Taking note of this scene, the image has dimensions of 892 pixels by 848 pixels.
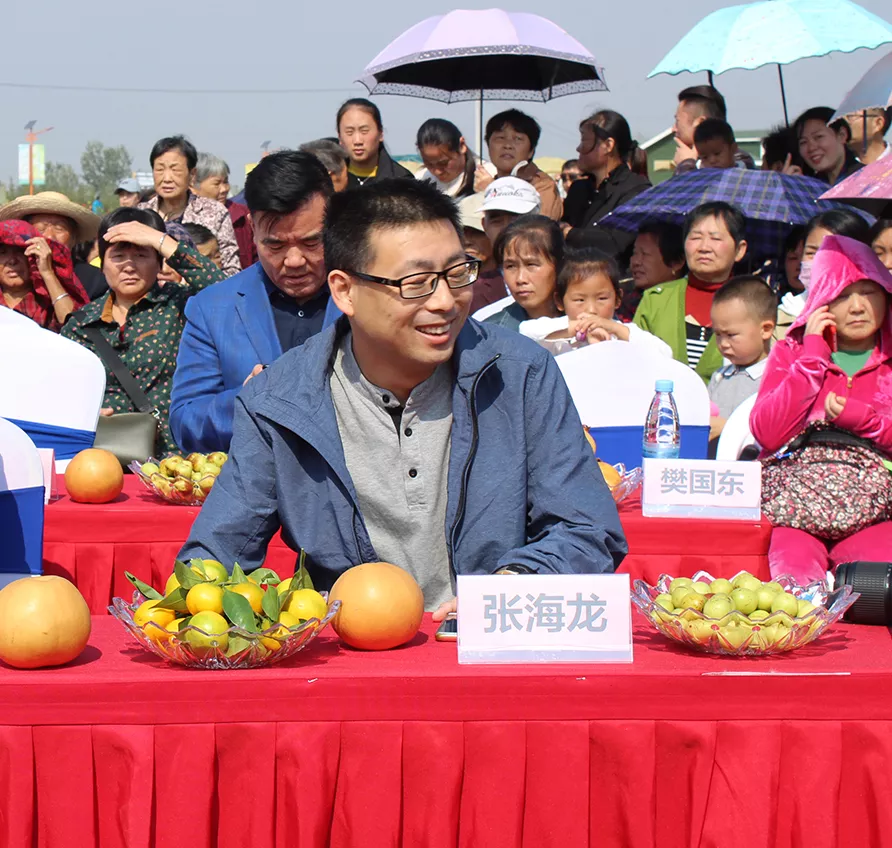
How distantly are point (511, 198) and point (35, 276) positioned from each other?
7.59 ft

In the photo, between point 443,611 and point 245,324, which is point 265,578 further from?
point 245,324

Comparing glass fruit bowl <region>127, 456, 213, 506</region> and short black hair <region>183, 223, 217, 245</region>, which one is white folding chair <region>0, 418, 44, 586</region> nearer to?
glass fruit bowl <region>127, 456, 213, 506</region>

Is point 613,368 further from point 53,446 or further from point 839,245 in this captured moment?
point 53,446

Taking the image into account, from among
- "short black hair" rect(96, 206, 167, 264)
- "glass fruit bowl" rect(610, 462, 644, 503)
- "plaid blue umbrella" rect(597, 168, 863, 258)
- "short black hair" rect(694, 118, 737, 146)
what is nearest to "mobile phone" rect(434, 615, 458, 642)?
"glass fruit bowl" rect(610, 462, 644, 503)

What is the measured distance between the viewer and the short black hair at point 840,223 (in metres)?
4.87

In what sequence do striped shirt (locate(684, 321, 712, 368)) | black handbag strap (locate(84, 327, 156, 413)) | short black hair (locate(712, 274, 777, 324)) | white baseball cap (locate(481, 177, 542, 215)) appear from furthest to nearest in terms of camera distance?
1. white baseball cap (locate(481, 177, 542, 215))
2. striped shirt (locate(684, 321, 712, 368))
3. black handbag strap (locate(84, 327, 156, 413))
4. short black hair (locate(712, 274, 777, 324))

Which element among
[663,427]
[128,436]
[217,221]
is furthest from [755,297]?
[217,221]

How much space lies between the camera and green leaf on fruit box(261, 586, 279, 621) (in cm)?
181

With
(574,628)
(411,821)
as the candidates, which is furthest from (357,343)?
(411,821)

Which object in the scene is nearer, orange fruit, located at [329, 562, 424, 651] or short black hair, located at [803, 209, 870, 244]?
orange fruit, located at [329, 562, 424, 651]

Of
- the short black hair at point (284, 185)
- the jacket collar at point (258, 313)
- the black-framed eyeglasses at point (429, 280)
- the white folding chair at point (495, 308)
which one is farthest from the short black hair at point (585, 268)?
the black-framed eyeglasses at point (429, 280)

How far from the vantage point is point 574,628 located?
1.82 m

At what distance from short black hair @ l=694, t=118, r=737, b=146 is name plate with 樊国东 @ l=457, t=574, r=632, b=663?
5335mm

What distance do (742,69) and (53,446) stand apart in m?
4.57
